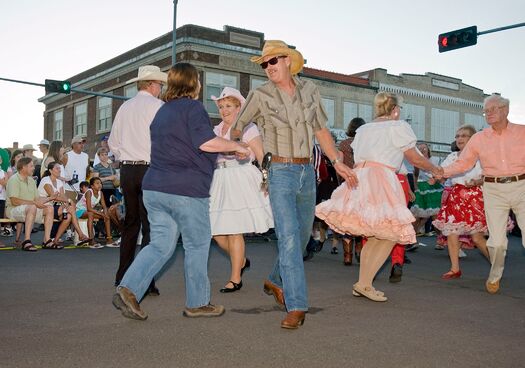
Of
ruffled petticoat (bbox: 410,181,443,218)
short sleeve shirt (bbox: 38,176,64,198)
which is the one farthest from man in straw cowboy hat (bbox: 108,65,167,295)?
ruffled petticoat (bbox: 410,181,443,218)

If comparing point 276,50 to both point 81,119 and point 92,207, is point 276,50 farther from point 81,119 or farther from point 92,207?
point 81,119

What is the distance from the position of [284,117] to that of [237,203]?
68.1 inches

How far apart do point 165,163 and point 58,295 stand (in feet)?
7.31

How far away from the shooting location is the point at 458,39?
60.7 ft

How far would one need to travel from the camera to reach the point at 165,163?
518 cm

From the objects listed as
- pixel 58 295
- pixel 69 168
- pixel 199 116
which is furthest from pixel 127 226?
pixel 69 168

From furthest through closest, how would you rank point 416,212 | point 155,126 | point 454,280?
point 416,212 < point 454,280 < point 155,126

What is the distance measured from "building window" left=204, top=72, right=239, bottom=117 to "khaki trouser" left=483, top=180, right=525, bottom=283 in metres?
28.1

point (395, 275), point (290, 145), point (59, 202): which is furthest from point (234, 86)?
point (290, 145)

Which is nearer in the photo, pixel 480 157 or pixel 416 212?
pixel 480 157

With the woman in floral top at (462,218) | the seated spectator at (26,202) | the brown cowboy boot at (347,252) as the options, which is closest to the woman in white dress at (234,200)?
the woman in floral top at (462,218)

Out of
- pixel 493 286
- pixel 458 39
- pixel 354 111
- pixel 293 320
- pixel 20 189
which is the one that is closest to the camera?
pixel 293 320

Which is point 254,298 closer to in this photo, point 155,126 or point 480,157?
point 155,126

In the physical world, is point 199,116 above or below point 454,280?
above
